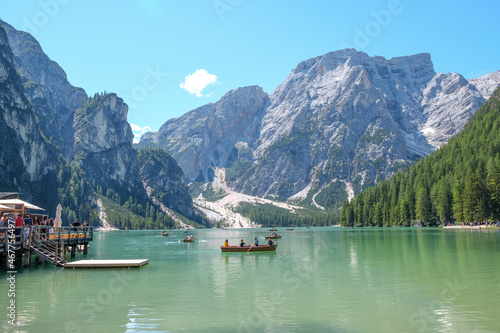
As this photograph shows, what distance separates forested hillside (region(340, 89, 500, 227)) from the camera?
404 feet

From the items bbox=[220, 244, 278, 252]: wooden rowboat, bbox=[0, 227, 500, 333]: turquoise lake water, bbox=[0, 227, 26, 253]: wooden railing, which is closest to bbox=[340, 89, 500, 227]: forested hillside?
bbox=[220, 244, 278, 252]: wooden rowboat

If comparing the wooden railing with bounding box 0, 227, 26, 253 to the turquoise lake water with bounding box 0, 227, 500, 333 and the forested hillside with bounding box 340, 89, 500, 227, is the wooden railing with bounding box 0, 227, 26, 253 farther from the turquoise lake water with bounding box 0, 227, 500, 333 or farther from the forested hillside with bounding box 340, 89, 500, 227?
the forested hillside with bounding box 340, 89, 500, 227

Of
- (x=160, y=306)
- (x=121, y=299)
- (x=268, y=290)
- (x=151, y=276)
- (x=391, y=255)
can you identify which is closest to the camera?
(x=160, y=306)

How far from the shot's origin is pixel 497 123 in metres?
183

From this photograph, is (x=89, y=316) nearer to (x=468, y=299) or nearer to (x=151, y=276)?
(x=151, y=276)

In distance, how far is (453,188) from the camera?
145m

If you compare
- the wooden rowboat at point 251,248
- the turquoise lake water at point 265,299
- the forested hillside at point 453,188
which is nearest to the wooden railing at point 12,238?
the turquoise lake water at point 265,299

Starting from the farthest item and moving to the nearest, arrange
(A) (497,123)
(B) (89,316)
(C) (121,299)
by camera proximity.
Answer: (A) (497,123) → (C) (121,299) → (B) (89,316)

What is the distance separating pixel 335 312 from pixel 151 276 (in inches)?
877

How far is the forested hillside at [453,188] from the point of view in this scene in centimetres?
12319

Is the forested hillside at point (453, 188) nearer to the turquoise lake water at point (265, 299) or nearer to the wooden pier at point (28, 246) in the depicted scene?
the turquoise lake water at point (265, 299)

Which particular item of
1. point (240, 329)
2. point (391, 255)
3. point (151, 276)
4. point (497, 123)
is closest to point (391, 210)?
point (497, 123)

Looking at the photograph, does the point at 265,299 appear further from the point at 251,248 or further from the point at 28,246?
the point at 251,248

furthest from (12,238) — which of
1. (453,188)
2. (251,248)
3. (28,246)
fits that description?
(453,188)
